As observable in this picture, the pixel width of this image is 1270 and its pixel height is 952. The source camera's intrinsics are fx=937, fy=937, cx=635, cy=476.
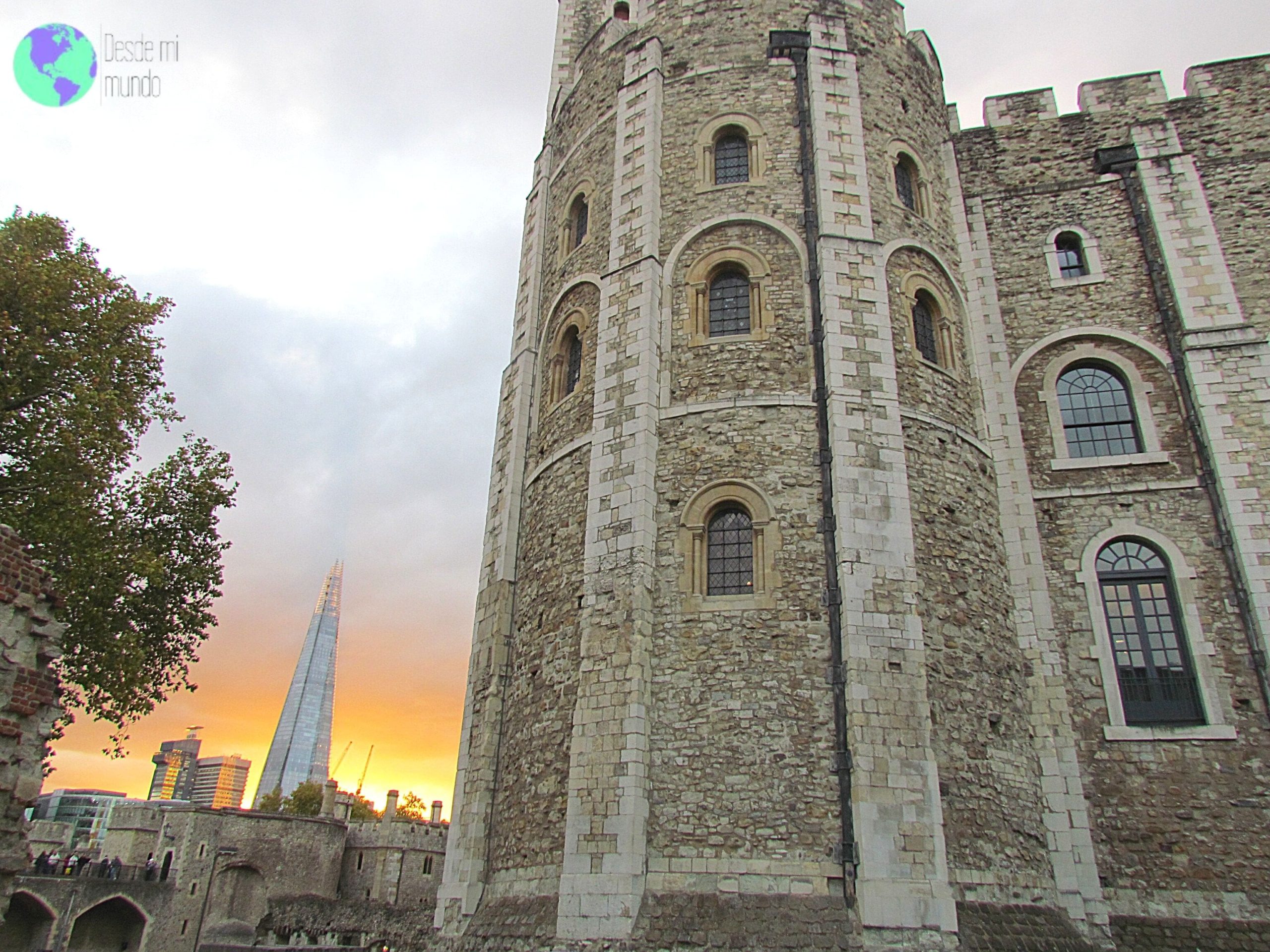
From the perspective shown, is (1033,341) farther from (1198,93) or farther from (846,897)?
(846,897)

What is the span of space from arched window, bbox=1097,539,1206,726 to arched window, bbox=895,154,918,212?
710 centimetres

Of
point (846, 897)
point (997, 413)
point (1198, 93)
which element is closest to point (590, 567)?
point (846, 897)

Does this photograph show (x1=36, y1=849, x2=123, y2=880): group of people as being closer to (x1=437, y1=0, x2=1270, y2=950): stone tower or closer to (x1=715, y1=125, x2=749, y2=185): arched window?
(x1=437, y1=0, x2=1270, y2=950): stone tower

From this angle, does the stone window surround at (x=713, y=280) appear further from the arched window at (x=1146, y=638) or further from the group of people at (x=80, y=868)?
the group of people at (x=80, y=868)

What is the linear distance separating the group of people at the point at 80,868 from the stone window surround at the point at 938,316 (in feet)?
110

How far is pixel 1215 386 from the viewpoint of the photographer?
1592 cm

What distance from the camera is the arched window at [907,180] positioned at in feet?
56.7

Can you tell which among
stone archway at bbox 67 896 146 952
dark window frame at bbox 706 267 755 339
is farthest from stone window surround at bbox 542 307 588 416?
stone archway at bbox 67 896 146 952

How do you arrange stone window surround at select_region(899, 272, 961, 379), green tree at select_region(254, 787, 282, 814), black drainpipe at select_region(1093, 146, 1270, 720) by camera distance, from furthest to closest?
green tree at select_region(254, 787, 282, 814), stone window surround at select_region(899, 272, 961, 379), black drainpipe at select_region(1093, 146, 1270, 720)

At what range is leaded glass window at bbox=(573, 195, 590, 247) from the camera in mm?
18297

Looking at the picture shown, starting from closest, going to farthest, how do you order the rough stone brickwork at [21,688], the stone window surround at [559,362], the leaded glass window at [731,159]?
the rough stone brickwork at [21,688] → the leaded glass window at [731,159] → the stone window surround at [559,362]

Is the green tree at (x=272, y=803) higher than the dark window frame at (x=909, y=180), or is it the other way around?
the dark window frame at (x=909, y=180)

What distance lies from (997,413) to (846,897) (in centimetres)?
899

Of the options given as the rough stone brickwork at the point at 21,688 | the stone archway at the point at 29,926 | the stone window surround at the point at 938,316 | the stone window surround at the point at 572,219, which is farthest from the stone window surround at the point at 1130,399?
the stone archway at the point at 29,926
